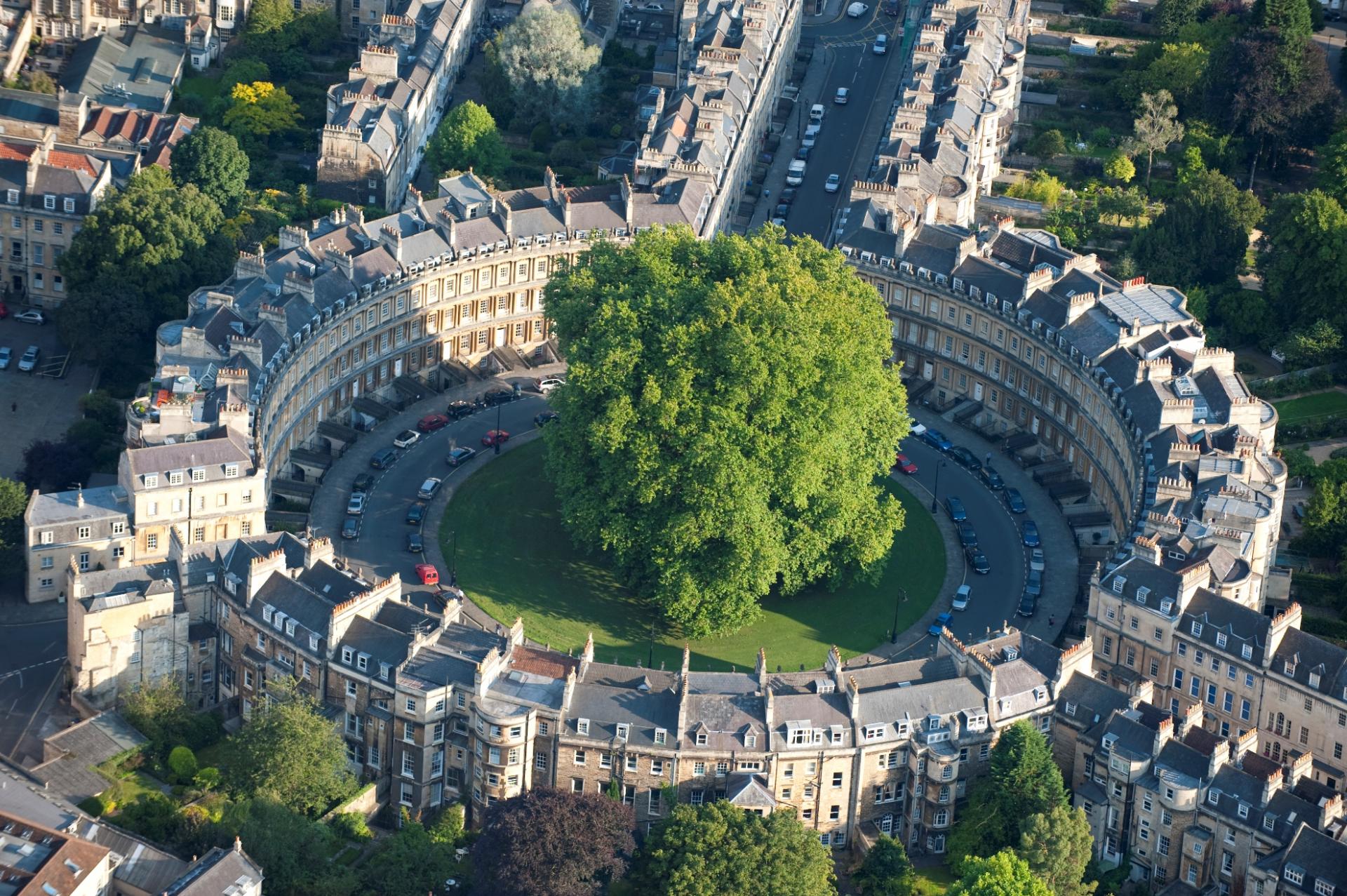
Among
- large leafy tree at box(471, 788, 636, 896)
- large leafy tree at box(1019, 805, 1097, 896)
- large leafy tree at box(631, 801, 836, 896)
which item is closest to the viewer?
large leafy tree at box(471, 788, 636, 896)

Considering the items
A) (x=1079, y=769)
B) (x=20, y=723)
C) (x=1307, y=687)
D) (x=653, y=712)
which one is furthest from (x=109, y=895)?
(x=1307, y=687)

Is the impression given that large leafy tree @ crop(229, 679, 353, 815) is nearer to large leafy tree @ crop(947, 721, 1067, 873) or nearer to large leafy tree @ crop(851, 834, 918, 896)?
large leafy tree @ crop(851, 834, 918, 896)

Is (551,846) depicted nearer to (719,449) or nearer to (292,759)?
(292,759)

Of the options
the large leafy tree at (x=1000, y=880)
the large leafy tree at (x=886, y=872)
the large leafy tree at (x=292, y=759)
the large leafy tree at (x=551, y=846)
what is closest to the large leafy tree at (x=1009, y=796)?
the large leafy tree at (x=886, y=872)

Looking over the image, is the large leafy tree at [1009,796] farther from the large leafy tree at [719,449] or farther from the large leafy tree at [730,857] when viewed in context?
the large leafy tree at [719,449]

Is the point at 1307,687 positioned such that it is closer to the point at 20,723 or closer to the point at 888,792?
the point at 888,792

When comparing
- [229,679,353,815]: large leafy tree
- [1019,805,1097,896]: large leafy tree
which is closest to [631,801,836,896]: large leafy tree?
[1019,805,1097,896]: large leafy tree
